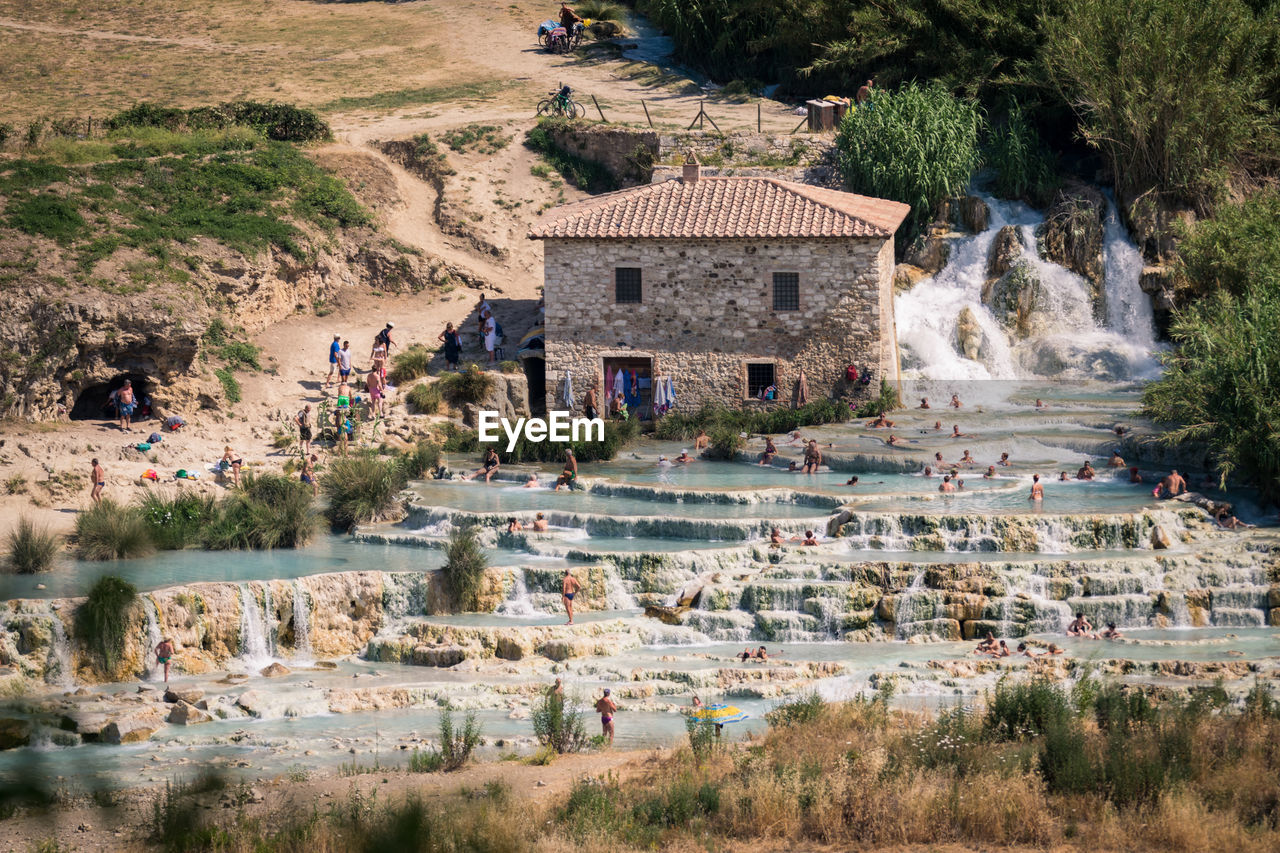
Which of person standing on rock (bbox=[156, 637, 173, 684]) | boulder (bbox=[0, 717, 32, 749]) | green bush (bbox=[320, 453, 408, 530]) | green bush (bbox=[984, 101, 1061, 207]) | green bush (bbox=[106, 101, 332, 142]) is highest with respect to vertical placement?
green bush (bbox=[106, 101, 332, 142])

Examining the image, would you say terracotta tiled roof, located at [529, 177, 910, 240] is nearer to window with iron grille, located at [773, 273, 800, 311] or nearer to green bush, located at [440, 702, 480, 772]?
window with iron grille, located at [773, 273, 800, 311]

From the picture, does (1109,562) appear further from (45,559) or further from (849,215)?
(45,559)

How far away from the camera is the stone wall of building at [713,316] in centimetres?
3659

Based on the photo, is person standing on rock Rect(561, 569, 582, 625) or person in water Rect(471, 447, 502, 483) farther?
person in water Rect(471, 447, 502, 483)

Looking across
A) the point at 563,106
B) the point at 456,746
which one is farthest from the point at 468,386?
the point at 456,746

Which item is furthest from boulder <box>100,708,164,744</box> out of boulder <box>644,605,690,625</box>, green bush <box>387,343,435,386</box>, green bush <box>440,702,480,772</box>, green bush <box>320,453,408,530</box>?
green bush <box>387,343,435,386</box>

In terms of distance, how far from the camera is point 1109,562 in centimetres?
2472

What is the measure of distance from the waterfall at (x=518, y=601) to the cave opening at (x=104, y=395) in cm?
1405

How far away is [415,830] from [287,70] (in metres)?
55.0

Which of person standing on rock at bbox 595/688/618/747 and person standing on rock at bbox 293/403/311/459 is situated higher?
person standing on rock at bbox 293/403/311/459

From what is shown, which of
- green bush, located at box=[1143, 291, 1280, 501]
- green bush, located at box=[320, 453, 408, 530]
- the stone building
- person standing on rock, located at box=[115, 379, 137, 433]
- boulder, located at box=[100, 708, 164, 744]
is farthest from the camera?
the stone building

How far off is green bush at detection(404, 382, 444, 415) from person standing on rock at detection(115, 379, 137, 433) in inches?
267

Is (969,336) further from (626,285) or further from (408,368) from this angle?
(408,368)

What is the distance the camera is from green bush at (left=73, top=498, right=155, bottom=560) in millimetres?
26922
